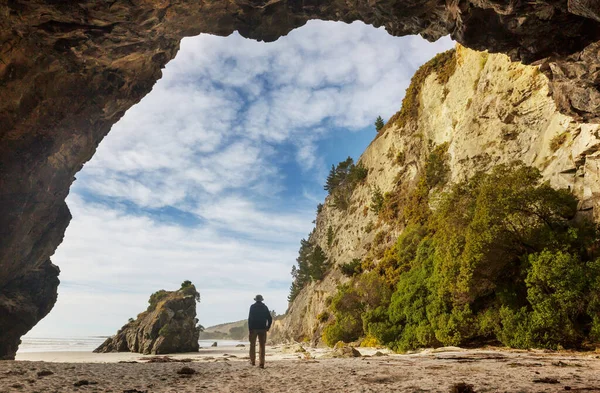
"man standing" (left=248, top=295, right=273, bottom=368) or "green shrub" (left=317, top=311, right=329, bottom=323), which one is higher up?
"man standing" (left=248, top=295, right=273, bottom=368)

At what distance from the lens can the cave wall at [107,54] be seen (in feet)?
41.1

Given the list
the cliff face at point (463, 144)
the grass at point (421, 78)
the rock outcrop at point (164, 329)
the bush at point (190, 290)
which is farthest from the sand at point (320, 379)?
the grass at point (421, 78)

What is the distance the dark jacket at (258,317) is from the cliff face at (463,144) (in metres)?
15.0

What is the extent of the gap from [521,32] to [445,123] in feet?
80.7

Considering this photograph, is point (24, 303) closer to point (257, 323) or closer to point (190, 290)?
point (190, 290)

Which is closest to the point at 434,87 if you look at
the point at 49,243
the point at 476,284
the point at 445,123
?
the point at 445,123

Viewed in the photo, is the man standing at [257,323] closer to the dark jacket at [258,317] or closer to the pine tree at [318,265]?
the dark jacket at [258,317]

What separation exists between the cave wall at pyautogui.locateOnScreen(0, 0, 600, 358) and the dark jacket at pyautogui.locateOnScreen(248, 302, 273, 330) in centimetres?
1293

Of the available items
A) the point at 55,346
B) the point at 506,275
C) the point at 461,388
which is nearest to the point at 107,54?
the point at 461,388

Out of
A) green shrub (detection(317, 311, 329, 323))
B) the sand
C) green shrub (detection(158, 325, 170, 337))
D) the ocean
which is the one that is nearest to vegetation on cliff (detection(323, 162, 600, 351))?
the sand

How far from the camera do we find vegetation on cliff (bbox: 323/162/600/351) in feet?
43.2

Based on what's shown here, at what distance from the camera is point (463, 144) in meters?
29.4

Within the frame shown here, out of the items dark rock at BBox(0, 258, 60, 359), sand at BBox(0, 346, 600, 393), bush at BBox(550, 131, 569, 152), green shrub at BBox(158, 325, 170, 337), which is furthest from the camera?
green shrub at BBox(158, 325, 170, 337)

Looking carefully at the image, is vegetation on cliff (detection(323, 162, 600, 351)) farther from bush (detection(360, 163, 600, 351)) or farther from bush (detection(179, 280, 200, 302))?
bush (detection(179, 280, 200, 302))
